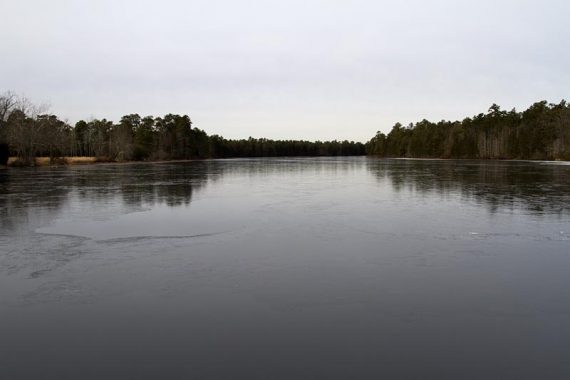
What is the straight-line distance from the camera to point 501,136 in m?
110

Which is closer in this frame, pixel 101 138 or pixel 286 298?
pixel 286 298

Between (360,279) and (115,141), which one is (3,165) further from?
(360,279)

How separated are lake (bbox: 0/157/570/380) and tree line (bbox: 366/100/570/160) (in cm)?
8397

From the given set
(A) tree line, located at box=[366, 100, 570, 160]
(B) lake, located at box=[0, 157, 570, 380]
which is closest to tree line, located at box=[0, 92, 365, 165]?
(B) lake, located at box=[0, 157, 570, 380]

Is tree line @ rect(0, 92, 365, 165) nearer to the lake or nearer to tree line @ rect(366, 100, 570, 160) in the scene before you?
the lake

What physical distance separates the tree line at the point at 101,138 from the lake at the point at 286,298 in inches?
2203

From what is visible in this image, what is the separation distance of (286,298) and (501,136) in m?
117

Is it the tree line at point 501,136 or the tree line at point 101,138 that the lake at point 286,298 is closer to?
the tree line at point 101,138

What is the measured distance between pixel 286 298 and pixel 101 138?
339 ft

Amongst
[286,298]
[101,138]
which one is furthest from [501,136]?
[286,298]

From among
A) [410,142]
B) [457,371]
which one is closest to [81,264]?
[457,371]

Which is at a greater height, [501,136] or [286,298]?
[501,136]

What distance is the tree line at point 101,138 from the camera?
61.4 meters

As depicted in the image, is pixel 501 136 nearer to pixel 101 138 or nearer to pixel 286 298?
pixel 101 138
